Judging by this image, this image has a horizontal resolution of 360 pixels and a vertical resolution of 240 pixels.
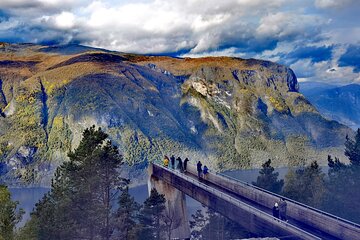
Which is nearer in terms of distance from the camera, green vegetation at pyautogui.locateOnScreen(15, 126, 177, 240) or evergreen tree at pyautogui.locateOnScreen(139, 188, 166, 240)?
green vegetation at pyautogui.locateOnScreen(15, 126, 177, 240)

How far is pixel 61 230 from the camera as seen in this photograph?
3116cm

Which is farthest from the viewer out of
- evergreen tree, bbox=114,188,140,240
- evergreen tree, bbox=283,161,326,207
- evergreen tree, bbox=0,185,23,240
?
evergreen tree, bbox=283,161,326,207

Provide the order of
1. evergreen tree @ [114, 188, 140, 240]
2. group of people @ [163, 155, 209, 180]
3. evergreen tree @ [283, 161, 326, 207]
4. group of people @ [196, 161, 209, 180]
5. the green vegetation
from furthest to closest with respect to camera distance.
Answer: group of people @ [163, 155, 209, 180]
group of people @ [196, 161, 209, 180]
evergreen tree @ [283, 161, 326, 207]
evergreen tree @ [114, 188, 140, 240]
the green vegetation

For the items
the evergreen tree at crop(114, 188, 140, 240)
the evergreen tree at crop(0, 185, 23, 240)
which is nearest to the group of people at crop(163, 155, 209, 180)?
the evergreen tree at crop(114, 188, 140, 240)

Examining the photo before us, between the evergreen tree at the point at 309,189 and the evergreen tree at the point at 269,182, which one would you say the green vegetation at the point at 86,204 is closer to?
the evergreen tree at the point at 309,189

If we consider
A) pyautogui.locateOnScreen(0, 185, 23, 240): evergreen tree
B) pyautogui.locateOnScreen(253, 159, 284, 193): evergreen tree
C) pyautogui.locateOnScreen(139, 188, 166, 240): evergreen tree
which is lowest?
pyautogui.locateOnScreen(139, 188, 166, 240): evergreen tree

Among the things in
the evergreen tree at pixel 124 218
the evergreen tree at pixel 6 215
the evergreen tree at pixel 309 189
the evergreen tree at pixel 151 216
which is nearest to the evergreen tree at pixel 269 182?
the evergreen tree at pixel 309 189

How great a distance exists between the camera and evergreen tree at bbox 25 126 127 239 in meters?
31.8

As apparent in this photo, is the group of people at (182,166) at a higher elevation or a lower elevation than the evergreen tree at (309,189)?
higher

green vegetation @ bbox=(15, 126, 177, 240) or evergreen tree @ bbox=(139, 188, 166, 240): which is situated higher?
green vegetation @ bbox=(15, 126, 177, 240)

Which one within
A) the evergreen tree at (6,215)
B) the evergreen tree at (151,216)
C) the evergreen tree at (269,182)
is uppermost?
the evergreen tree at (6,215)

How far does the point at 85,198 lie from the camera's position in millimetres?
32375

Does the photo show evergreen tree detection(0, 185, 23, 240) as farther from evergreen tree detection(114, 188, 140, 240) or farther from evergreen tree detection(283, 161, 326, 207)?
evergreen tree detection(283, 161, 326, 207)

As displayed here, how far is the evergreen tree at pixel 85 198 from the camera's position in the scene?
31844 millimetres
